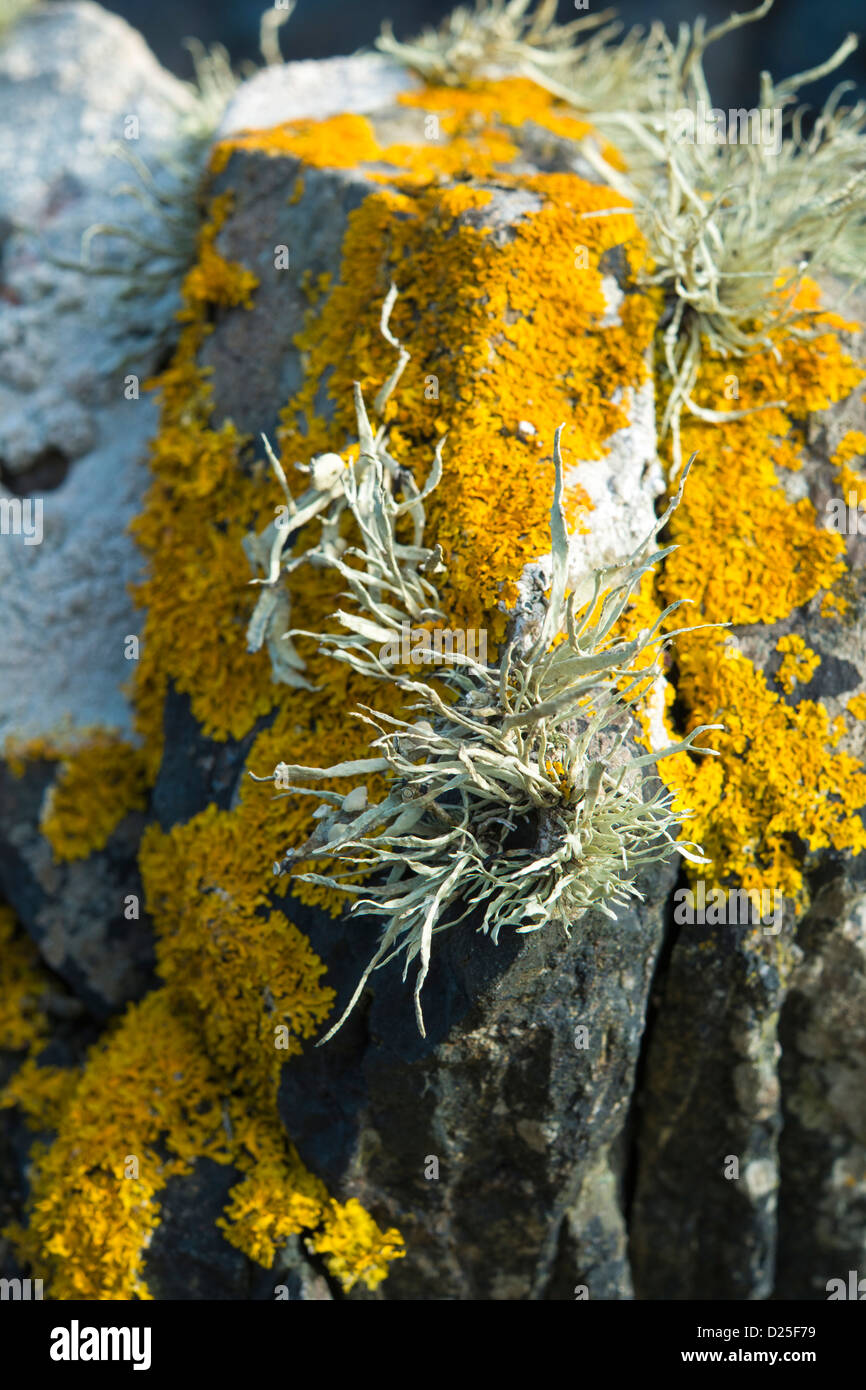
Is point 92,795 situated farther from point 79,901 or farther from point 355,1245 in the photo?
point 355,1245

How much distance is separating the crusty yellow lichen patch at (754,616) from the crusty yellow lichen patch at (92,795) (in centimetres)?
183

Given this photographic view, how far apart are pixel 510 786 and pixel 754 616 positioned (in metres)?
0.96

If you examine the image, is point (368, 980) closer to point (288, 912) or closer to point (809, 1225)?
point (288, 912)

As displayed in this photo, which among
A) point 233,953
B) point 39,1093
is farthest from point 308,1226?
point 39,1093

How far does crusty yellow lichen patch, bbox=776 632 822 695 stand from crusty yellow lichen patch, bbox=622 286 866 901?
0.05 meters

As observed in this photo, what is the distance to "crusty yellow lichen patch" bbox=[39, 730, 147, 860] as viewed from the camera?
11.2 feet

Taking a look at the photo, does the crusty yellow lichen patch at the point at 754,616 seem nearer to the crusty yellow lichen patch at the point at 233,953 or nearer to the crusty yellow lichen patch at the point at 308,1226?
the crusty yellow lichen patch at the point at 233,953

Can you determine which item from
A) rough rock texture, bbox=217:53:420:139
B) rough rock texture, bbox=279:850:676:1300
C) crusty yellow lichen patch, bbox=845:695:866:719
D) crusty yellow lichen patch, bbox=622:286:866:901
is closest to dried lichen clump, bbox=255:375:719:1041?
rough rock texture, bbox=279:850:676:1300

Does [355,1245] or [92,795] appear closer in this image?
[355,1245]

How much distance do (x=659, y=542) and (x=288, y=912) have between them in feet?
4.82

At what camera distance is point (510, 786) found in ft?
7.77

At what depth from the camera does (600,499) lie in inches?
109

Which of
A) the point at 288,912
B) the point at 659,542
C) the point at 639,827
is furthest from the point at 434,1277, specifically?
the point at 659,542

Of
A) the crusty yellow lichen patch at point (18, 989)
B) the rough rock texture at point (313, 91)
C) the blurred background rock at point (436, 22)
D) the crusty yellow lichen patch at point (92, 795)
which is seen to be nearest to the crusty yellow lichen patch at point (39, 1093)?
the crusty yellow lichen patch at point (18, 989)
